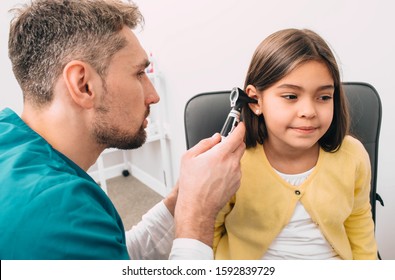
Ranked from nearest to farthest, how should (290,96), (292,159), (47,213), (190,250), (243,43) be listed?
(47,213)
(190,250)
(290,96)
(292,159)
(243,43)

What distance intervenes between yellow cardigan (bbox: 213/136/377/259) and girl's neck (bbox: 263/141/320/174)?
2cm

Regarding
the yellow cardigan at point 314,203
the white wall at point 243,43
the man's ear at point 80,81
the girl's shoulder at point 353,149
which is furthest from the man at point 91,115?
the white wall at point 243,43

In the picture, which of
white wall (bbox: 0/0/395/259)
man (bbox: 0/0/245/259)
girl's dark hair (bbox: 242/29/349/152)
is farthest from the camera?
white wall (bbox: 0/0/395/259)

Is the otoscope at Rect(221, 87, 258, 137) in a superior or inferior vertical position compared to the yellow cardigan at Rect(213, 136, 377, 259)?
superior

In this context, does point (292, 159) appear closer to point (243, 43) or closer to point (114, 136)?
point (114, 136)

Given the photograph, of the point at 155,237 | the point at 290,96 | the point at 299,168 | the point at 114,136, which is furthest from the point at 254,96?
the point at 155,237

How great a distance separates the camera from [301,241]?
0.84 metres

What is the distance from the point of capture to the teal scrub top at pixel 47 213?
20.1 inches

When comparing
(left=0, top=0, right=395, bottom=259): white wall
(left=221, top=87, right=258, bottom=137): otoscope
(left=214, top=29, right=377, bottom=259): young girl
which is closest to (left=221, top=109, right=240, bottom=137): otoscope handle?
(left=221, top=87, right=258, bottom=137): otoscope

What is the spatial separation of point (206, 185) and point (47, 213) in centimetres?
33

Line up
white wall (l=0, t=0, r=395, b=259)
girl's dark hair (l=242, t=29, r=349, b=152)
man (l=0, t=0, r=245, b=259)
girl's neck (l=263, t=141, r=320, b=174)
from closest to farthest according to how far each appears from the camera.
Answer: man (l=0, t=0, r=245, b=259), girl's dark hair (l=242, t=29, r=349, b=152), girl's neck (l=263, t=141, r=320, b=174), white wall (l=0, t=0, r=395, b=259)

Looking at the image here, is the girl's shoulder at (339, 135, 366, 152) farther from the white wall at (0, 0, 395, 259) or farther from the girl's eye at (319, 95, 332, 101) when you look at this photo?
the white wall at (0, 0, 395, 259)

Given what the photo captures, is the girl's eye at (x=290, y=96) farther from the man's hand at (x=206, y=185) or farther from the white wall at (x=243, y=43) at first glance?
Answer: the white wall at (x=243, y=43)

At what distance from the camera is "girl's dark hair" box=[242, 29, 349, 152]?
2.49 ft
